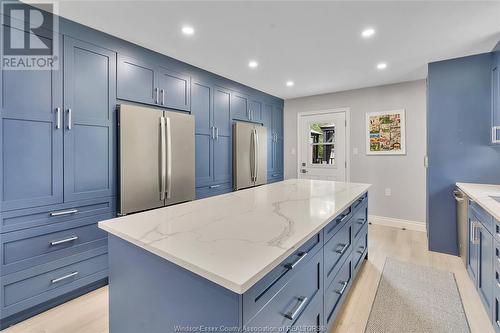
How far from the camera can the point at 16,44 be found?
177 cm

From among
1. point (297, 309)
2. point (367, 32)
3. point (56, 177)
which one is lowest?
point (297, 309)

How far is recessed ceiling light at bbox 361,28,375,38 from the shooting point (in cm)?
223

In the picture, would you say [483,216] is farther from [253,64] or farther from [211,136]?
[211,136]

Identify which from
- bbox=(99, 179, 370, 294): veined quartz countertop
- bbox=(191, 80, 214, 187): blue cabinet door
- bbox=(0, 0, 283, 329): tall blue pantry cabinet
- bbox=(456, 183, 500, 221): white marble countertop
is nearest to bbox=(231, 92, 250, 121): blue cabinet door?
bbox=(191, 80, 214, 187): blue cabinet door

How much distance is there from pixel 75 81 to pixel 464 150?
4091mm

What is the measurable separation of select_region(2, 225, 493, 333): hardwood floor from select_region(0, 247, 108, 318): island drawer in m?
0.13

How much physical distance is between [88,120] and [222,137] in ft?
5.71

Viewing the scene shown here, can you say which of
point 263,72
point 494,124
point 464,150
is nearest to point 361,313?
point 464,150

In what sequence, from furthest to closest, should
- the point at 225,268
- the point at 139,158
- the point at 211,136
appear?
the point at 211,136, the point at 139,158, the point at 225,268

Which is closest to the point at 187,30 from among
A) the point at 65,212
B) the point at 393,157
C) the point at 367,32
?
the point at 367,32

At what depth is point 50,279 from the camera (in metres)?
1.93

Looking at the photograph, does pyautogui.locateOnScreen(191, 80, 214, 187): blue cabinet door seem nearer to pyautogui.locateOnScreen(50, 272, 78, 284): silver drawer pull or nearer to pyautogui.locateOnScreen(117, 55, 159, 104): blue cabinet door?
pyautogui.locateOnScreen(117, 55, 159, 104): blue cabinet door

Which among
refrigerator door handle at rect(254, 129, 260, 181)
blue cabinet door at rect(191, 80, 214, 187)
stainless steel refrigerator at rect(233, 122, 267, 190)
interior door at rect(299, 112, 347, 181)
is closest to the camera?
blue cabinet door at rect(191, 80, 214, 187)

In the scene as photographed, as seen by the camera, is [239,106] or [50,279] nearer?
[50,279]
